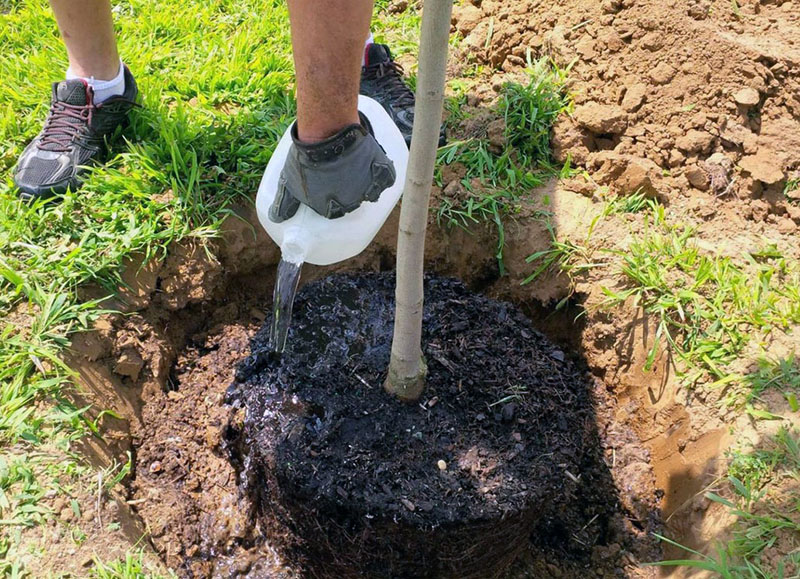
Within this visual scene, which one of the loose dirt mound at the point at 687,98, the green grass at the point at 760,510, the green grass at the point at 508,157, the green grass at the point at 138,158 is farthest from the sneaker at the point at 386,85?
the green grass at the point at 760,510

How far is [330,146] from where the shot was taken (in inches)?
63.6

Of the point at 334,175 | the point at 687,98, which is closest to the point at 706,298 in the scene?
the point at 687,98

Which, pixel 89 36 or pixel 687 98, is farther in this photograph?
pixel 687 98

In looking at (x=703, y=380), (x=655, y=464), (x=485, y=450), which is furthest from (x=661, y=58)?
(x=485, y=450)

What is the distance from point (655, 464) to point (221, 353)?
4.95 ft

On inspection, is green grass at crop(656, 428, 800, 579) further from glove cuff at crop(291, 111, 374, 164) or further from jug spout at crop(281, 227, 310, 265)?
glove cuff at crop(291, 111, 374, 164)

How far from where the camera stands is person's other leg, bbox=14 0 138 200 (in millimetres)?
2365

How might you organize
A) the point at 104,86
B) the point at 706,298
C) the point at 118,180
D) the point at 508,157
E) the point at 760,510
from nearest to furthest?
1. the point at 760,510
2. the point at 706,298
3. the point at 118,180
4. the point at 104,86
5. the point at 508,157

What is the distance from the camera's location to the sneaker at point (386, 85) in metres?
2.63

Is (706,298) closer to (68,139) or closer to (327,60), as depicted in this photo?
(327,60)

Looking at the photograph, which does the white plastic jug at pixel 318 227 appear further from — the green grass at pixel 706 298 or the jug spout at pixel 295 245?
the green grass at pixel 706 298

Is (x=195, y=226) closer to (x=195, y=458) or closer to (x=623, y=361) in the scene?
(x=195, y=458)

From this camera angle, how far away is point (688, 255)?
2285 millimetres

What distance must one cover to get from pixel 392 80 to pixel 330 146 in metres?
1.22
